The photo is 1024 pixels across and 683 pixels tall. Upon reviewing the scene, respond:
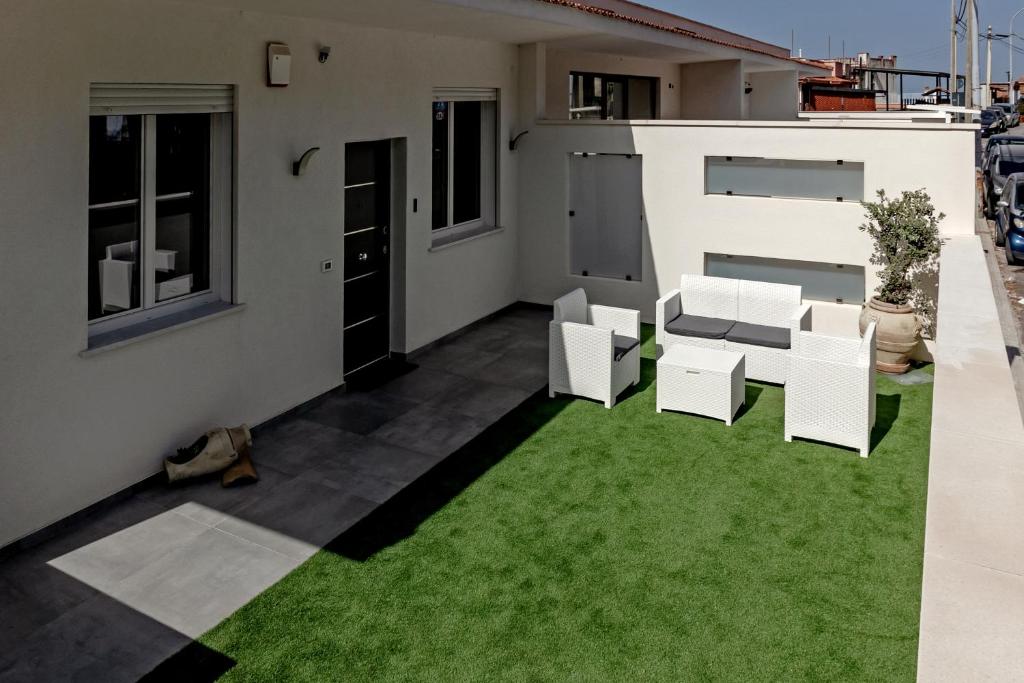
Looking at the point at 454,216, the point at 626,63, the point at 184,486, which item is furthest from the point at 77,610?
the point at 626,63

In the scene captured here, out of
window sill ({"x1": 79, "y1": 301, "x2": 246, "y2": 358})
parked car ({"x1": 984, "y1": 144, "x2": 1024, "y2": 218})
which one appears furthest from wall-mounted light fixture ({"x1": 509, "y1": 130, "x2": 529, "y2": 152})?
parked car ({"x1": 984, "y1": 144, "x2": 1024, "y2": 218})

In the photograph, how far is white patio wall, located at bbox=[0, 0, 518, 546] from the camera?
6.02 metres

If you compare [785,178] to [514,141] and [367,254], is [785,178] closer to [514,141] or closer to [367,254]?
[514,141]

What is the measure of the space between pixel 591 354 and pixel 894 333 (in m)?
3.73

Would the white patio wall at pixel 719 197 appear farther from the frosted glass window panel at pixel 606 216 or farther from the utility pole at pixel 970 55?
the utility pole at pixel 970 55

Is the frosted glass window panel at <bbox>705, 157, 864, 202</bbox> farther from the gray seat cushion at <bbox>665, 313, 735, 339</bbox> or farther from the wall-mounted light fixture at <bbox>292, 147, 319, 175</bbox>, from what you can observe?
the wall-mounted light fixture at <bbox>292, 147, 319, 175</bbox>

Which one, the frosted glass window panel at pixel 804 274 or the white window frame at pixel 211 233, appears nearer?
the white window frame at pixel 211 233

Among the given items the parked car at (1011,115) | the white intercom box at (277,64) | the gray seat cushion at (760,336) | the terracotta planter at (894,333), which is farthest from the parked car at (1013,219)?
the parked car at (1011,115)

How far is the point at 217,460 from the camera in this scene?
7.34m

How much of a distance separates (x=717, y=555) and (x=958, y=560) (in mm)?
2242

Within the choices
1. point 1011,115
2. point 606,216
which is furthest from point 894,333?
point 1011,115

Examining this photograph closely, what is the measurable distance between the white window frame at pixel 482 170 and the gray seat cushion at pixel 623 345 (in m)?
3.14

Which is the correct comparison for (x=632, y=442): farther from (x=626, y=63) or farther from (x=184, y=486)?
(x=626, y=63)

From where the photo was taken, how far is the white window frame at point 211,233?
279 inches
